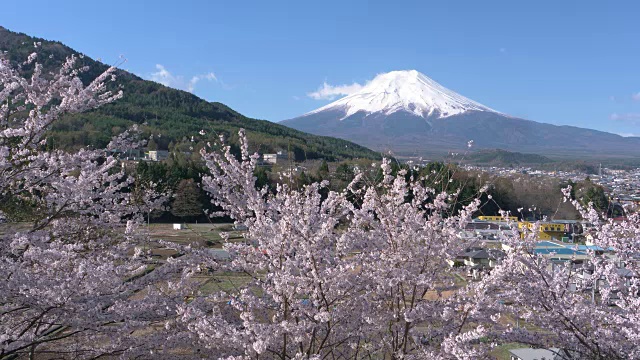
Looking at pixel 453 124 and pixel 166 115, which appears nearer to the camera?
pixel 166 115

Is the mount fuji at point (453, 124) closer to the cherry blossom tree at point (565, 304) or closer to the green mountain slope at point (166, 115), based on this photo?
the green mountain slope at point (166, 115)

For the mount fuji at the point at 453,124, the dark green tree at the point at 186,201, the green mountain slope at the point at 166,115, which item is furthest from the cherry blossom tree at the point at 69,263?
the mount fuji at the point at 453,124

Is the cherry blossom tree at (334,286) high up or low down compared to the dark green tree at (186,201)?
up

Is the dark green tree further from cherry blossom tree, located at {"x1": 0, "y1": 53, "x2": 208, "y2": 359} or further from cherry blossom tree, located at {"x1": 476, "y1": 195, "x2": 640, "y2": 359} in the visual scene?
cherry blossom tree, located at {"x1": 476, "y1": 195, "x2": 640, "y2": 359}

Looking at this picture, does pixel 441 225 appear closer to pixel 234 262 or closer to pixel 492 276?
pixel 492 276

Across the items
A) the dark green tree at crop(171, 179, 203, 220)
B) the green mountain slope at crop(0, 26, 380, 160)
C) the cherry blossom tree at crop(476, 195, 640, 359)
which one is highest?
the green mountain slope at crop(0, 26, 380, 160)

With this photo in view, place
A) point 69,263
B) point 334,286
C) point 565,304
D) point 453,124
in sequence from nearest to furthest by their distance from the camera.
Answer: point 334,286 < point 565,304 < point 69,263 < point 453,124

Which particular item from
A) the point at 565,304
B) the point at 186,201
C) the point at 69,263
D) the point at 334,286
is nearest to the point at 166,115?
the point at 186,201

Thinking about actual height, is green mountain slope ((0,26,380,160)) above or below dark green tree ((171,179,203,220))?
above

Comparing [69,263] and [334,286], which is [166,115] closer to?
[69,263]

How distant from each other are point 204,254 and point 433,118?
162m

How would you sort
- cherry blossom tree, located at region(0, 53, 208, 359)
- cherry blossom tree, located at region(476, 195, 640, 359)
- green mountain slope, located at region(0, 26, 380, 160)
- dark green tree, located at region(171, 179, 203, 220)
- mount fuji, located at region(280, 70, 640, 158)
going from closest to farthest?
cherry blossom tree, located at region(0, 53, 208, 359), cherry blossom tree, located at region(476, 195, 640, 359), dark green tree, located at region(171, 179, 203, 220), green mountain slope, located at region(0, 26, 380, 160), mount fuji, located at region(280, 70, 640, 158)

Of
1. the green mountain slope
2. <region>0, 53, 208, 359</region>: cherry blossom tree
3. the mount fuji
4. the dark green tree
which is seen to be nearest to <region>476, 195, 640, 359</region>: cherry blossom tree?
<region>0, 53, 208, 359</region>: cherry blossom tree

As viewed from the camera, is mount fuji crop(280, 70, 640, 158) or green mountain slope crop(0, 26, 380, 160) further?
mount fuji crop(280, 70, 640, 158)
